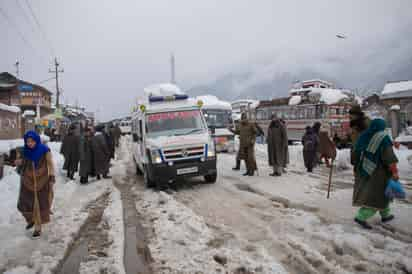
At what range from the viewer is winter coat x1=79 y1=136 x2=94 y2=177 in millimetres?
9305

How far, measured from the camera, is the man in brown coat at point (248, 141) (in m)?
8.74

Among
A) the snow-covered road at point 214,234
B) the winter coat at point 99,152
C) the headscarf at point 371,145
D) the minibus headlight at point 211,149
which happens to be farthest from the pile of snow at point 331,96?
the headscarf at point 371,145

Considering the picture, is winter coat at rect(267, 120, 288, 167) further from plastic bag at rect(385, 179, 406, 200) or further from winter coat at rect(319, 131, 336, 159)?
plastic bag at rect(385, 179, 406, 200)

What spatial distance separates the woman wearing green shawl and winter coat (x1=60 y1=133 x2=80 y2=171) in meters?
8.76

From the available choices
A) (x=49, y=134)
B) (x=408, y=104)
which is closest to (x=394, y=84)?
(x=408, y=104)

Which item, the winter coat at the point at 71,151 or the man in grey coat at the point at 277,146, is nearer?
the man in grey coat at the point at 277,146

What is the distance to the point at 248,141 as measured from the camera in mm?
8742

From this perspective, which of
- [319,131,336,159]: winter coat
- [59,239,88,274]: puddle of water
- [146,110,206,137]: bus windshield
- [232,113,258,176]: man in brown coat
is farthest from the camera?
[319,131,336,159]: winter coat

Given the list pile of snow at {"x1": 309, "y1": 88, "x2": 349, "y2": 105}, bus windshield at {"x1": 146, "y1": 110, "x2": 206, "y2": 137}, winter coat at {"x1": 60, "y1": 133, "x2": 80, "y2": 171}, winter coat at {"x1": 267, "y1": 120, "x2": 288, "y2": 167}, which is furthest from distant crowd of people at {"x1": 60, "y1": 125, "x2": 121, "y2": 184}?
pile of snow at {"x1": 309, "y1": 88, "x2": 349, "y2": 105}

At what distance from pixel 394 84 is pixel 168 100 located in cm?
2666

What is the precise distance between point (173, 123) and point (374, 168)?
5.18 m

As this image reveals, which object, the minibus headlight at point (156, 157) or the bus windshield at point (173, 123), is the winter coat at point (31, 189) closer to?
the minibus headlight at point (156, 157)

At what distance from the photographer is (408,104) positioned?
2005cm

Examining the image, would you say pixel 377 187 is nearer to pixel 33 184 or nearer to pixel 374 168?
pixel 374 168
